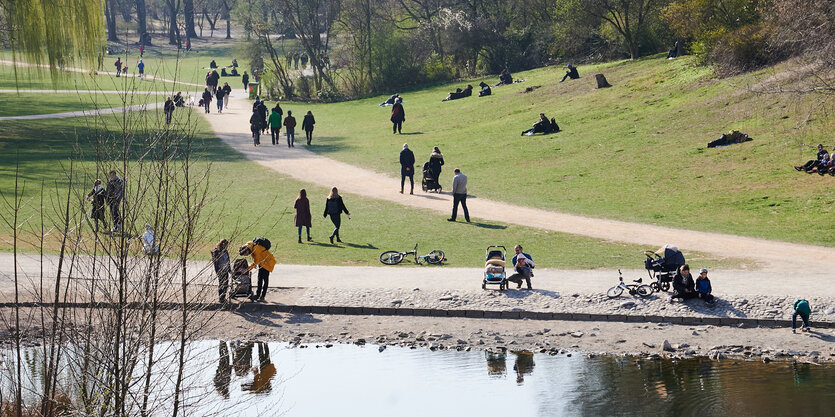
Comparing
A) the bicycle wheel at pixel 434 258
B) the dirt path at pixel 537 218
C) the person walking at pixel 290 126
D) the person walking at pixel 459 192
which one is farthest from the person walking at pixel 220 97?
the bicycle wheel at pixel 434 258

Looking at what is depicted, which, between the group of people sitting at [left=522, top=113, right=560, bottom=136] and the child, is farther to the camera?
the group of people sitting at [left=522, top=113, right=560, bottom=136]

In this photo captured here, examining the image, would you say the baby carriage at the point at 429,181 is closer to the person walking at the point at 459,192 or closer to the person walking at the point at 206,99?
the person walking at the point at 459,192

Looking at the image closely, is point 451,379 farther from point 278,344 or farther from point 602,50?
point 602,50

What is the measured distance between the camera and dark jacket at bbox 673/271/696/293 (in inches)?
682

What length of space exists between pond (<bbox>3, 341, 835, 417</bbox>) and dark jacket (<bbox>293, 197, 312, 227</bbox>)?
7.90m

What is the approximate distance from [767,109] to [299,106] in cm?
3543

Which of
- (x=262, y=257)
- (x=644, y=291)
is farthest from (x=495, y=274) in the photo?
(x=262, y=257)

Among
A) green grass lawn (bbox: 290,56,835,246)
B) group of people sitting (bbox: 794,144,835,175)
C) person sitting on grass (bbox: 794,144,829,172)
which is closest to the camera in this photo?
green grass lawn (bbox: 290,56,835,246)

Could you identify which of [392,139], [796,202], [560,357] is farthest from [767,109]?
[560,357]

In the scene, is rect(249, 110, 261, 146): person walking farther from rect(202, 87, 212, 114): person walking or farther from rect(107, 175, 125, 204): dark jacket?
rect(107, 175, 125, 204): dark jacket

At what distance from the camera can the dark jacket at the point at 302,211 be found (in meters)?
23.8

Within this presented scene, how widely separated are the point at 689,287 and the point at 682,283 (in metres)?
0.17

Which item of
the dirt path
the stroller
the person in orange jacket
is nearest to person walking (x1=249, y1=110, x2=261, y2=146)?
the dirt path

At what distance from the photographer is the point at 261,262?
17938 millimetres
